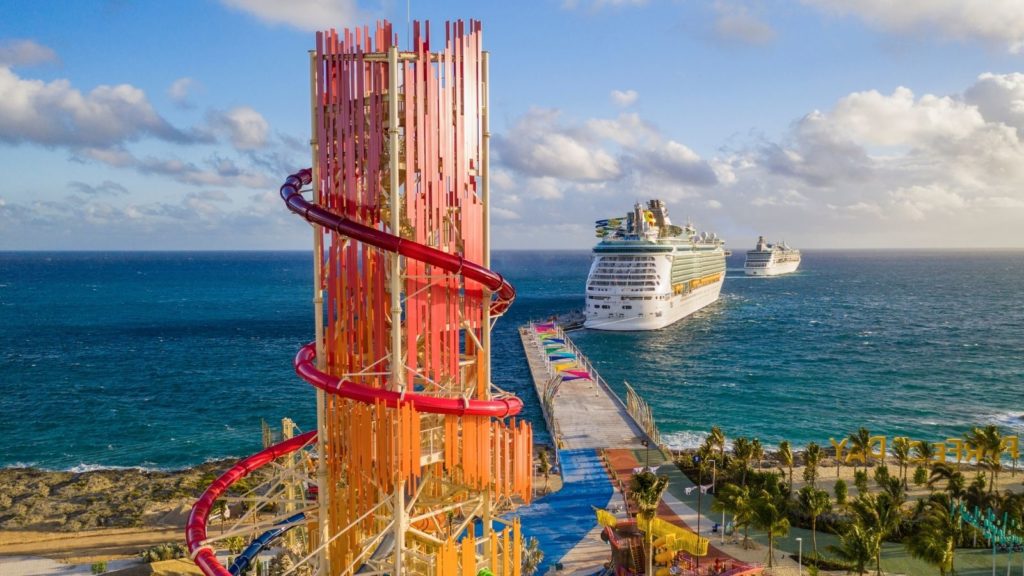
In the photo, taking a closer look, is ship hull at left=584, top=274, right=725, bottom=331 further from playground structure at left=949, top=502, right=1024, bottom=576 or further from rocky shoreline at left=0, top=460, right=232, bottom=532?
playground structure at left=949, top=502, right=1024, bottom=576

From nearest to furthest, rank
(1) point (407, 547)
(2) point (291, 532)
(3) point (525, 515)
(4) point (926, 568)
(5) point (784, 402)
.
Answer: (1) point (407, 547) → (2) point (291, 532) → (4) point (926, 568) → (3) point (525, 515) → (5) point (784, 402)

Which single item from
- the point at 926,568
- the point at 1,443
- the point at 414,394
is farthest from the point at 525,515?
the point at 1,443

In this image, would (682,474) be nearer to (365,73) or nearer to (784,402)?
(784,402)

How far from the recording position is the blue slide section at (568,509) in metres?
29.9

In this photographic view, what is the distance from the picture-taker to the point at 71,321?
373ft

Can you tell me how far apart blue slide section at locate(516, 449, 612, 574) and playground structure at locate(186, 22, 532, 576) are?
15.3 meters

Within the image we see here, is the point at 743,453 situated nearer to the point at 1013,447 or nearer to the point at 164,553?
the point at 1013,447

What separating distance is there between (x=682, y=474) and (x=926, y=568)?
12.6 metres

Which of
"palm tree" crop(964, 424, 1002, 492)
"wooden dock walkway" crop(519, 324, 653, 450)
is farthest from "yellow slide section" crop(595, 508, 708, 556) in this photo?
"palm tree" crop(964, 424, 1002, 492)

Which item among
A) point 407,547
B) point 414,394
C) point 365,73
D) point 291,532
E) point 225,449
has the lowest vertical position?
point 225,449

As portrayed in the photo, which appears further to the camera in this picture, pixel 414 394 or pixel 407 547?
pixel 407 547

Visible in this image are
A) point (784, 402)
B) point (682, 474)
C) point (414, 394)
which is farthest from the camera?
point (784, 402)

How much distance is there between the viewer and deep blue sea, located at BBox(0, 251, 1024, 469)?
2058 inches

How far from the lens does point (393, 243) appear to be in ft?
39.5
